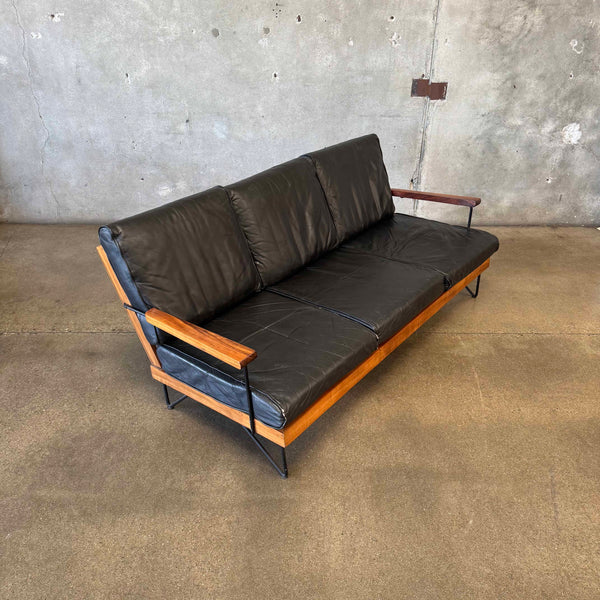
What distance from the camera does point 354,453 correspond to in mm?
2268

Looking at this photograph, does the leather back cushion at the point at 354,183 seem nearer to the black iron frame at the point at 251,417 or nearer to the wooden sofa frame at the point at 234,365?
the wooden sofa frame at the point at 234,365

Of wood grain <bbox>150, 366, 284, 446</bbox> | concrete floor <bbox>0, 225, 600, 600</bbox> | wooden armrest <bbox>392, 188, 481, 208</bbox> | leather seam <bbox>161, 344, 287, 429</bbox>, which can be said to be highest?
wooden armrest <bbox>392, 188, 481, 208</bbox>

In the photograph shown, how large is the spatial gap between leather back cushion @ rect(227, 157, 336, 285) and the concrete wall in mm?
1344

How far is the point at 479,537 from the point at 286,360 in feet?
3.12

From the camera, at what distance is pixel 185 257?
228 cm

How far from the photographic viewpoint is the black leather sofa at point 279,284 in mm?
2051

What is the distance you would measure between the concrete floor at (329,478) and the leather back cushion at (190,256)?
59cm

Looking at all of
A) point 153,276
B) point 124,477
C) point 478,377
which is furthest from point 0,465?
point 478,377

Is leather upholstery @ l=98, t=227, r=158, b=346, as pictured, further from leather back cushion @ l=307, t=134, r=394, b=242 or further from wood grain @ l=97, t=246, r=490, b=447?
leather back cushion @ l=307, t=134, r=394, b=242

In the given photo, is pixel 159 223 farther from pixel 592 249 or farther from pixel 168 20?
pixel 592 249

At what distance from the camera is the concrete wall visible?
12.4 ft

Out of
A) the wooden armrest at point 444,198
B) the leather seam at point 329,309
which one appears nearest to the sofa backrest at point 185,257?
the leather seam at point 329,309

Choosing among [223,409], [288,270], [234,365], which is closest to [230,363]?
[234,365]

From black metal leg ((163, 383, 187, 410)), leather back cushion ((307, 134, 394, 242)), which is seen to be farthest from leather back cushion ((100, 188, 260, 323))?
leather back cushion ((307, 134, 394, 242))
